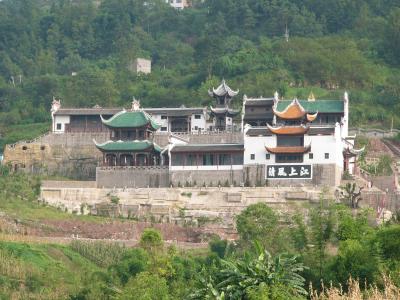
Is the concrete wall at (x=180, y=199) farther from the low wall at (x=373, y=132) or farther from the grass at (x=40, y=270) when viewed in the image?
the low wall at (x=373, y=132)

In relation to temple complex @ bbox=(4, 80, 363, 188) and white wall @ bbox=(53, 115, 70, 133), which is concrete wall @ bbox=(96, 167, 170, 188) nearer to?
temple complex @ bbox=(4, 80, 363, 188)

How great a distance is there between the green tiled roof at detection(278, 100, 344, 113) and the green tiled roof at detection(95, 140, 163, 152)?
291 inches

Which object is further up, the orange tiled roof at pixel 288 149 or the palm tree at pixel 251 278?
the orange tiled roof at pixel 288 149

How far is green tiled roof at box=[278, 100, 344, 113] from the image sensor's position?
7262 centimetres

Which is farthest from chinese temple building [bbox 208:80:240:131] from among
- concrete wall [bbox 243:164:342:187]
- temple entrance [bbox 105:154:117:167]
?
concrete wall [bbox 243:164:342:187]

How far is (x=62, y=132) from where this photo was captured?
3007 inches

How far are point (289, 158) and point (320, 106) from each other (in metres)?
6.62

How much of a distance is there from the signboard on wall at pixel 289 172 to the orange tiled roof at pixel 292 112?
349 cm

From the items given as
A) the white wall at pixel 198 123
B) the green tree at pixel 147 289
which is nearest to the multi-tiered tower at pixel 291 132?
the white wall at pixel 198 123

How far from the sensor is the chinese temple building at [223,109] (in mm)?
75625

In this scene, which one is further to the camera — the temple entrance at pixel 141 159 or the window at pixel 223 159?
the temple entrance at pixel 141 159

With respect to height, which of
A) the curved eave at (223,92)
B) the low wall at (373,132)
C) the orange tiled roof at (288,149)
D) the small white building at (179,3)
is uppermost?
the small white building at (179,3)

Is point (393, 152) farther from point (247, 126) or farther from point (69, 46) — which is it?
point (69, 46)

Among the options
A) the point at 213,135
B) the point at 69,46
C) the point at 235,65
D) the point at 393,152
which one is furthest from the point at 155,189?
the point at 69,46
